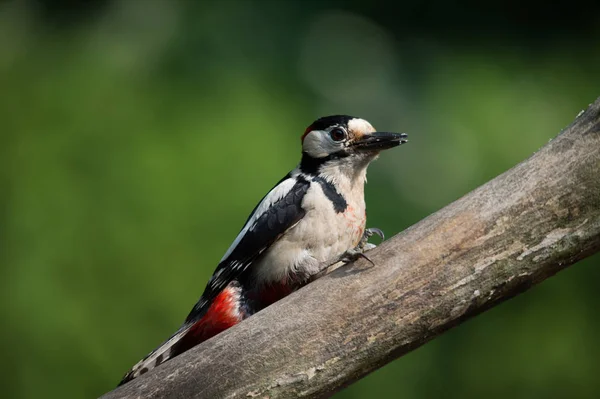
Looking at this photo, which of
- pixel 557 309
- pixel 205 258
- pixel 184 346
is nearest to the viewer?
pixel 184 346

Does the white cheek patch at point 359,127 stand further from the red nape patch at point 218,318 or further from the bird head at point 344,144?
the red nape patch at point 218,318

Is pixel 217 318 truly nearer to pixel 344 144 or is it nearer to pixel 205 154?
pixel 344 144

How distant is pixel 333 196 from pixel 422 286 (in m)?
0.73

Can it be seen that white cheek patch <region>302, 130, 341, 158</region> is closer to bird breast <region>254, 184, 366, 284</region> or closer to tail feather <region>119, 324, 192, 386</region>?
bird breast <region>254, 184, 366, 284</region>

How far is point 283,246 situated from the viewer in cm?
244

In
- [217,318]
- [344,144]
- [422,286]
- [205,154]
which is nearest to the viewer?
[422,286]

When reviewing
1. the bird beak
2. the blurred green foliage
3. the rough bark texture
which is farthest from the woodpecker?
the blurred green foliage

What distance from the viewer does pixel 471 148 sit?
4848 mm

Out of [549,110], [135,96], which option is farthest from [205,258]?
[549,110]

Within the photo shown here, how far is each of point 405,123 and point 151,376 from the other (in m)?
3.34

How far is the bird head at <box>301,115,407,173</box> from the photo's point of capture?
8.48 feet

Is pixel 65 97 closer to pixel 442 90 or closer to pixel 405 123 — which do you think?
pixel 405 123

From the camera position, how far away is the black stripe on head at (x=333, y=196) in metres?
2.48

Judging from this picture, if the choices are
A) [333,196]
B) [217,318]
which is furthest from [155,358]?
[333,196]
